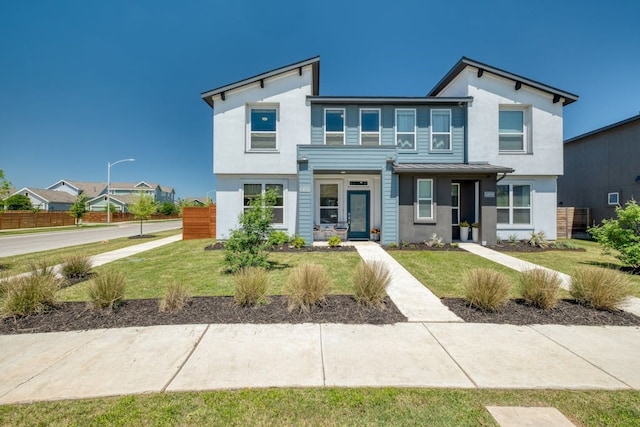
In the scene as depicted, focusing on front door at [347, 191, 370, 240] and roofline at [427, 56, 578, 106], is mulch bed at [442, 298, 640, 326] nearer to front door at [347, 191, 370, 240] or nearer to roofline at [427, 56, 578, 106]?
front door at [347, 191, 370, 240]

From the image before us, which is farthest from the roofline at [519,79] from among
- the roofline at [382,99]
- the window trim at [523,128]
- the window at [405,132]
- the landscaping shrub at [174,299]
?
the landscaping shrub at [174,299]

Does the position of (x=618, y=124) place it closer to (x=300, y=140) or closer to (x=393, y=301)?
(x=300, y=140)

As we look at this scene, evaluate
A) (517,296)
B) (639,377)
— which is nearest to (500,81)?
(517,296)

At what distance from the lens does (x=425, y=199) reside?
12.6 m

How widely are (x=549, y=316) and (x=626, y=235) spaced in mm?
5936

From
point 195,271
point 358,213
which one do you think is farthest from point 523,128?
point 195,271

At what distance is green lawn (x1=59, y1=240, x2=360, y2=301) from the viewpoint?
6.20 metres

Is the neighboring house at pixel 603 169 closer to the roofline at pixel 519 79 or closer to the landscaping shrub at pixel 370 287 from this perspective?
the roofline at pixel 519 79

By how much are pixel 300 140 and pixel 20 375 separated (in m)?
12.1

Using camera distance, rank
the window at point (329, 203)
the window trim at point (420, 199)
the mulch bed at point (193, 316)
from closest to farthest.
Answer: the mulch bed at point (193, 316) → the window trim at point (420, 199) → the window at point (329, 203)

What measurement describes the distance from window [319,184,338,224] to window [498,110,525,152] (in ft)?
29.1

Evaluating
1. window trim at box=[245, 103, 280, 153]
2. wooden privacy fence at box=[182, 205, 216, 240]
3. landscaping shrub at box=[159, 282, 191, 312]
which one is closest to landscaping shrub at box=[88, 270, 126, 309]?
landscaping shrub at box=[159, 282, 191, 312]

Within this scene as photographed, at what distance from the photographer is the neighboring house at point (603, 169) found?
14.5 meters

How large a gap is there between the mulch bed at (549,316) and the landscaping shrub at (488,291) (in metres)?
0.12
